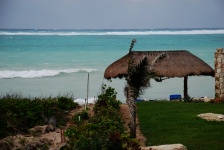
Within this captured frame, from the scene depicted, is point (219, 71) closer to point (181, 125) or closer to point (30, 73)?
point (181, 125)

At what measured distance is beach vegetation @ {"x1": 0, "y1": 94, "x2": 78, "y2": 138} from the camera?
9523mm

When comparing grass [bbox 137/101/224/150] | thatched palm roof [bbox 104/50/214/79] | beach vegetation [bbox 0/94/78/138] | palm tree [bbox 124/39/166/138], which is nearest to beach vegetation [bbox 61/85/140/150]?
palm tree [bbox 124/39/166/138]

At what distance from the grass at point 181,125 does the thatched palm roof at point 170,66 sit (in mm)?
1030

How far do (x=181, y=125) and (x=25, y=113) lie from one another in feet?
13.1

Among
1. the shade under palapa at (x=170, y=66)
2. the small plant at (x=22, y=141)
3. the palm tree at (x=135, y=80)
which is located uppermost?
the shade under palapa at (x=170, y=66)

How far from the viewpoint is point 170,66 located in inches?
507

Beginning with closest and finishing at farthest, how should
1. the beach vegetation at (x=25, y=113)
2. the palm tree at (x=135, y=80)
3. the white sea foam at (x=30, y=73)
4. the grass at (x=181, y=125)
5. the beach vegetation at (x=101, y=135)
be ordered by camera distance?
the beach vegetation at (x=101, y=135) → the palm tree at (x=135, y=80) → the grass at (x=181, y=125) → the beach vegetation at (x=25, y=113) → the white sea foam at (x=30, y=73)

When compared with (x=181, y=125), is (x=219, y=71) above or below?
above

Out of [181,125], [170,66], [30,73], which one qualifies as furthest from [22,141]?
[30,73]

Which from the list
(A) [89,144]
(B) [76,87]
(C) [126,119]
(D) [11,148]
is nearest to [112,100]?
(C) [126,119]

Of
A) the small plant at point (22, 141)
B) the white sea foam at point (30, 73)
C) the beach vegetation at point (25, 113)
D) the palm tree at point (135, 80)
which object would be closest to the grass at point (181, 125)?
the palm tree at point (135, 80)

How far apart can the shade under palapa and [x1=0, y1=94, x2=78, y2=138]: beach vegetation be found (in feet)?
7.39

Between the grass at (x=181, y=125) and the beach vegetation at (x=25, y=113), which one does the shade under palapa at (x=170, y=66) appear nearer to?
the grass at (x=181, y=125)

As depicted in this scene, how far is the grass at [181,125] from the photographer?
8398 millimetres
